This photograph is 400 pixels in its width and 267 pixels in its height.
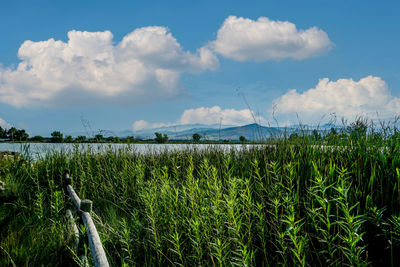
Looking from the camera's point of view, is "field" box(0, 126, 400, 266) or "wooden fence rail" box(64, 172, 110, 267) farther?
"wooden fence rail" box(64, 172, 110, 267)

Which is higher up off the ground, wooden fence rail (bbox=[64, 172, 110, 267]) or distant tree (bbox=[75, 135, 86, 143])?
distant tree (bbox=[75, 135, 86, 143])

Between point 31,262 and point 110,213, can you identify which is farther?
point 110,213

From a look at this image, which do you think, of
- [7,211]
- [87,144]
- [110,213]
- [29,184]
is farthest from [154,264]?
[87,144]

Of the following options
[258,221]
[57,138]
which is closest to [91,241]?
[258,221]

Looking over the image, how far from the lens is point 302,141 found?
5.83 metres

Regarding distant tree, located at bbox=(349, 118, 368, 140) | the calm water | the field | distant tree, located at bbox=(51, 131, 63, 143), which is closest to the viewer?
the field

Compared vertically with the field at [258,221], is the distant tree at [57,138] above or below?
above

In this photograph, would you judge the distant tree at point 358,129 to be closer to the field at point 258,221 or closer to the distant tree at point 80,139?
the field at point 258,221

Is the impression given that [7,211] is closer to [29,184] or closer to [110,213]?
[29,184]

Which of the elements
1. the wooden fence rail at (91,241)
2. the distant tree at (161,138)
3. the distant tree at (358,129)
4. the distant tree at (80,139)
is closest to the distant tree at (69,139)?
the distant tree at (80,139)

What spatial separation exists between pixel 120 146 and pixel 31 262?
19.8 feet

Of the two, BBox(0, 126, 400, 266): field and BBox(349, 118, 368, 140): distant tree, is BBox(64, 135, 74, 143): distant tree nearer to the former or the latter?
BBox(0, 126, 400, 266): field

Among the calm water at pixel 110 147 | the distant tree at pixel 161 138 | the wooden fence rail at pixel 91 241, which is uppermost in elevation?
the distant tree at pixel 161 138

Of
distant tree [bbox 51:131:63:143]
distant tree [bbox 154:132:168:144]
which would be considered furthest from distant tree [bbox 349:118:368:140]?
distant tree [bbox 51:131:63:143]
